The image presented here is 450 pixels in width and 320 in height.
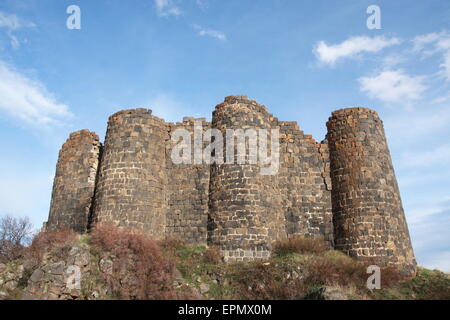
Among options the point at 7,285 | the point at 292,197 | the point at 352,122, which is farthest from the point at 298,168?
the point at 7,285

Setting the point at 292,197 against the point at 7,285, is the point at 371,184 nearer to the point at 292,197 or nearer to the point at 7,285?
the point at 292,197

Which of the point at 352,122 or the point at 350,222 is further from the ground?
the point at 352,122

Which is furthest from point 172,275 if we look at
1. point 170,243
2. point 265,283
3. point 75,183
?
point 75,183

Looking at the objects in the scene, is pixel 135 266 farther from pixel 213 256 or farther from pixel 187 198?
pixel 187 198

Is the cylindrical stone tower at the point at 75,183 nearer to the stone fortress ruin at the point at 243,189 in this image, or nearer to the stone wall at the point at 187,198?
the stone fortress ruin at the point at 243,189

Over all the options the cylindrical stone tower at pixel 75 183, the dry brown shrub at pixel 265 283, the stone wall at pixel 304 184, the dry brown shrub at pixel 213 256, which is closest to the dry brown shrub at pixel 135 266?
the dry brown shrub at pixel 213 256

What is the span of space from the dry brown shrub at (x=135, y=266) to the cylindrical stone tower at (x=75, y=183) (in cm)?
392

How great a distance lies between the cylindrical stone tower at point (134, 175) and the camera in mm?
18422

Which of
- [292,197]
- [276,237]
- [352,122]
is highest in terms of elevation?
[352,122]

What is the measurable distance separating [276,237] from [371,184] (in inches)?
200
